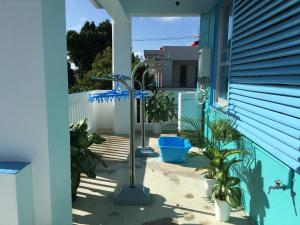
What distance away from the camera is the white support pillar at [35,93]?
1497 millimetres

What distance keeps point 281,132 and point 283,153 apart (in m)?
0.16

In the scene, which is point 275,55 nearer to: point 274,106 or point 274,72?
point 274,72

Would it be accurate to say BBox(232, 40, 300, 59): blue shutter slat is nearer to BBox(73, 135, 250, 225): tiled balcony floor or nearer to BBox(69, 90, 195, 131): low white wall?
BBox(73, 135, 250, 225): tiled balcony floor

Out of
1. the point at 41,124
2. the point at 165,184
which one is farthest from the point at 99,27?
the point at 41,124

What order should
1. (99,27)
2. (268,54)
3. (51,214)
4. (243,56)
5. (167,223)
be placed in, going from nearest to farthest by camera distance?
(51,214) < (268,54) < (167,223) < (243,56) < (99,27)

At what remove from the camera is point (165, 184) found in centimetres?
327

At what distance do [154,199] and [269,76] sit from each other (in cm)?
171

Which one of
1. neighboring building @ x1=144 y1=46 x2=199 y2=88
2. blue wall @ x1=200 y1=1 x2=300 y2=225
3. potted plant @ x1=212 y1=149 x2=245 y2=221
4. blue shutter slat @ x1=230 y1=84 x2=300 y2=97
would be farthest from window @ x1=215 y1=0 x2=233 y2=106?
neighboring building @ x1=144 y1=46 x2=199 y2=88

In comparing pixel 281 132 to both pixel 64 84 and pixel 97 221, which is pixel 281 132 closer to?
pixel 64 84

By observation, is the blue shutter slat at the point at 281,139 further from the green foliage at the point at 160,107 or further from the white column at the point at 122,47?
the white column at the point at 122,47

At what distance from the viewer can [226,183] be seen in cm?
241

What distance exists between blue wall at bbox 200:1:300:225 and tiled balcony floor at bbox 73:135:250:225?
0.79 ft

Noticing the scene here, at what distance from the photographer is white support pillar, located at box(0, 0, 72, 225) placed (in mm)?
1497

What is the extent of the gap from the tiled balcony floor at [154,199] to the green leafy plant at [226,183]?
22 cm
